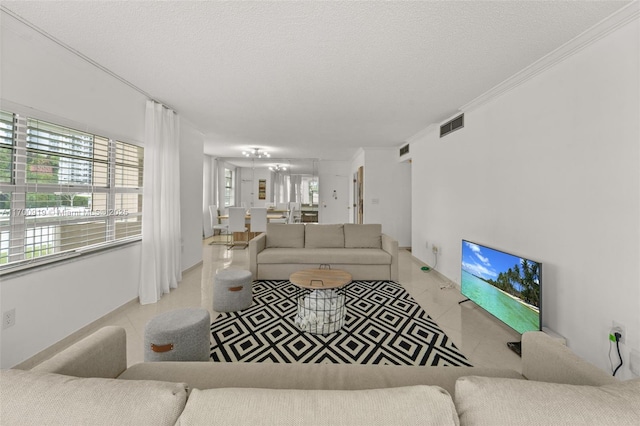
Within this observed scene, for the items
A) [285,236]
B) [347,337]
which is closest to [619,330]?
[347,337]

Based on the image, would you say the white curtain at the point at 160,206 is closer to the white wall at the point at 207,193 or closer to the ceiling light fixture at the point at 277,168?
the white wall at the point at 207,193

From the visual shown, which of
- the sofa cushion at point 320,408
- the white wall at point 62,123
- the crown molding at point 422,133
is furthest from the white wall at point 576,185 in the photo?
the white wall at point 62,123

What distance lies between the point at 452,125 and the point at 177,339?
13.8ft

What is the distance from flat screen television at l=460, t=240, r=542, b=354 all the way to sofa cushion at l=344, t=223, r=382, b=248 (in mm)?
1526

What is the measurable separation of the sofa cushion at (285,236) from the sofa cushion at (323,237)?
11cm

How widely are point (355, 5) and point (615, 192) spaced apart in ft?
7.11

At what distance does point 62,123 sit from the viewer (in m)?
2.30

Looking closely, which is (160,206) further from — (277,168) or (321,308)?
(277,168)

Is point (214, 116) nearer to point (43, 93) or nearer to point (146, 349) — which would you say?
point (43, 93)

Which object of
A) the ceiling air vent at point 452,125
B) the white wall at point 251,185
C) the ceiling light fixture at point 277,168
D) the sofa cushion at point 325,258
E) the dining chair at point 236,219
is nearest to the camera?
the ceiling air vent at point 452,125

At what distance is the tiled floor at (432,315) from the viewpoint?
2.19 m

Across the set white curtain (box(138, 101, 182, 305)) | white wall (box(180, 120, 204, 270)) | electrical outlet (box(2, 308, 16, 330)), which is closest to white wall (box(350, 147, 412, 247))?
white wall (box(180, 120, 204, 270))

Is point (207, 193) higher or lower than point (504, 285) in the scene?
higher

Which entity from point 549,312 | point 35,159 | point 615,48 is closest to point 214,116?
point 35,159
